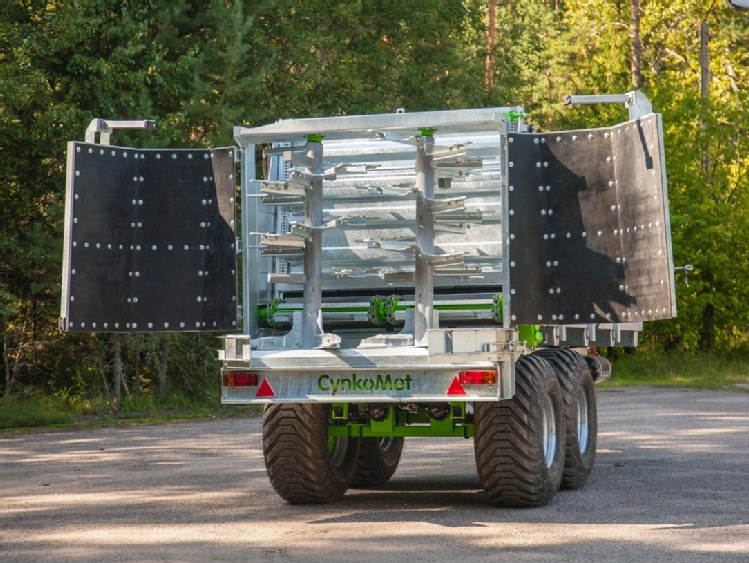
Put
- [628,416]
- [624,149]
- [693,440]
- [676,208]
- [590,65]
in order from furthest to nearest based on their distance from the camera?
1. [590,65]
2. [676,208]
3. [628,416]
4. [693,440]
5. [624,149]

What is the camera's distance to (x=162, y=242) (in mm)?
10531

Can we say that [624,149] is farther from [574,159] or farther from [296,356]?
[296,356]

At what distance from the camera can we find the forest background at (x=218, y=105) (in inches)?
941

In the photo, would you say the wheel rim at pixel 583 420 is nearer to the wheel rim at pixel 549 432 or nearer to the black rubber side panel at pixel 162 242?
the wheel rim at pixel 549 432

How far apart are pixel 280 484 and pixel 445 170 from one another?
2.69 meters

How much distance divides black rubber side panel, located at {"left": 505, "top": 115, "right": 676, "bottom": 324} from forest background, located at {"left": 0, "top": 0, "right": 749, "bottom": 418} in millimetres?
13976

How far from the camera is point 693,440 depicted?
16641 mm

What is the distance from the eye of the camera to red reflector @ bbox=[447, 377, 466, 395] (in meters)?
9.59

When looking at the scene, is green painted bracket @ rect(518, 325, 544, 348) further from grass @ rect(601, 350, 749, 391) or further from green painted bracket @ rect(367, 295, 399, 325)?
grass @ rect(601, 350, 749, 391)

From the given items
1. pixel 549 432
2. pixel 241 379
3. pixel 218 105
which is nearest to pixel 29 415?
pixel 218 105

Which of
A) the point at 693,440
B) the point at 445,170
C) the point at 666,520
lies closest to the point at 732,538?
the point at 666,520

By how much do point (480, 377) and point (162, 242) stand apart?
268 centimetres

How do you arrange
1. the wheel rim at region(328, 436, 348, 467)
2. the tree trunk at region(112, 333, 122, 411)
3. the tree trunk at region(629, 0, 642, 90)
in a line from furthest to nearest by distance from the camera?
the tree trunk at region(629, 0, 642, 90) → the tree trunk at region(112, 333, 122, 411) → the wheel rim at region(328, 436, 348, 467)

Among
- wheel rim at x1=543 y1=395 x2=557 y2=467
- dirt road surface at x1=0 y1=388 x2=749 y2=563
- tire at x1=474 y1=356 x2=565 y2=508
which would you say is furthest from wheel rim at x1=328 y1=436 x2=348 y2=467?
wheel rim at x1=543 y1=395 x2=557 y2=467
